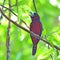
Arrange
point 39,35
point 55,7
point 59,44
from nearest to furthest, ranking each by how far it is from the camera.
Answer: point 39,35 → point 59,44 → point 55,7

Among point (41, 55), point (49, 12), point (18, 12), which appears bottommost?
point (41, 55)

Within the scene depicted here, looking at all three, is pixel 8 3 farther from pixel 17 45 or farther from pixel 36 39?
pixel 17 45

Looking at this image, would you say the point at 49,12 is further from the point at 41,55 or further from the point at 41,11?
the point at 41,55

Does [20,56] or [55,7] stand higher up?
[55,7]

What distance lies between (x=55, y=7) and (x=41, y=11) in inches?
3.7

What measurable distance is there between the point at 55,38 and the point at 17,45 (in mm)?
1161

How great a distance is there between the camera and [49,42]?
0.90 meters

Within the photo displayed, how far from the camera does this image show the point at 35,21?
3.00 feet

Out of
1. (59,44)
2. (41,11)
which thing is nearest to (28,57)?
(41,11)

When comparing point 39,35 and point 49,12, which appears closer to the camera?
point 39,35

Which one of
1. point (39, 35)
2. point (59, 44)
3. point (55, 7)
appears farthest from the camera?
point (55, 7)

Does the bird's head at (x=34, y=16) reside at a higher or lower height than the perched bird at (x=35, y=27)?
higher

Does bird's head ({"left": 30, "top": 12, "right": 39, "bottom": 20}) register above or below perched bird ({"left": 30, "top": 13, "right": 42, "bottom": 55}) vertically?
above

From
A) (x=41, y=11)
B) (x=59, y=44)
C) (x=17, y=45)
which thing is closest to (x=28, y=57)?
(x=17, y=45)
